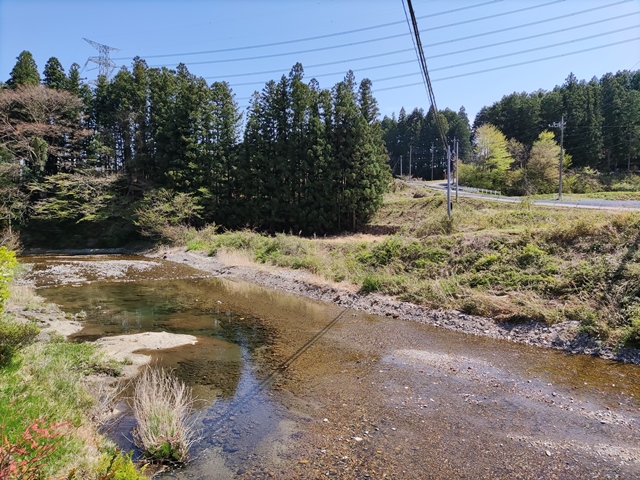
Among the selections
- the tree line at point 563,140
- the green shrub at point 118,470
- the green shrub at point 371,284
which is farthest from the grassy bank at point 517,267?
the tree line at point 563,140

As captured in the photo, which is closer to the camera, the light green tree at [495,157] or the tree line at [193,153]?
the tree line at [193,153]

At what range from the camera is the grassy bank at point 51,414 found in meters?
3.46

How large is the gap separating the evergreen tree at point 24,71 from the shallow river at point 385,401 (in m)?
35.8

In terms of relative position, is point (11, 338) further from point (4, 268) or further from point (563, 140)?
point (563, 140)

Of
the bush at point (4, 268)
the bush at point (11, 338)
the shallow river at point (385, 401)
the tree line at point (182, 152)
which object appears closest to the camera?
the shallow river at point (385, 401)

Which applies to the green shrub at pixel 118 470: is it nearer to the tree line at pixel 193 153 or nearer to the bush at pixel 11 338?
the bush at pixel 11 338

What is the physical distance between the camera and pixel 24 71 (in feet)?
123

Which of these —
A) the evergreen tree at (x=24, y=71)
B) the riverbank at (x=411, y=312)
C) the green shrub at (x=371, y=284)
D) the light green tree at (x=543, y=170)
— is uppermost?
the evergreen tree at (x=24, y=71)

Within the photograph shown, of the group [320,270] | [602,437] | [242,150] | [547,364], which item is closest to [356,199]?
[242,150]

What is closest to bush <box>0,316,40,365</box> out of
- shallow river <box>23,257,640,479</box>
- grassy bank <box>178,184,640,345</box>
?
shallow river <box>23,257,640,479</box>

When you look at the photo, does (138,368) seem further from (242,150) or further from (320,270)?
(242,150)

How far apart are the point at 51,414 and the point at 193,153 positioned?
33.9 metres

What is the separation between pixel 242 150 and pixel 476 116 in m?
70.4

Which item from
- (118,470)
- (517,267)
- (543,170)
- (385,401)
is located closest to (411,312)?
(517,267)
